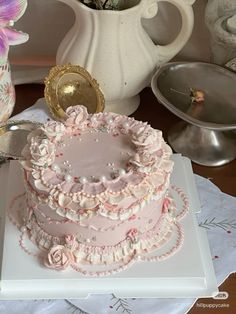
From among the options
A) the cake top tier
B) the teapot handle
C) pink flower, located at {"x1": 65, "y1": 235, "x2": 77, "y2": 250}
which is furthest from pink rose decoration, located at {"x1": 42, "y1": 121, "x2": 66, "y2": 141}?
the teapot handle

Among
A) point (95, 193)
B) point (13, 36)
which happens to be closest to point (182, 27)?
point (13, 36)

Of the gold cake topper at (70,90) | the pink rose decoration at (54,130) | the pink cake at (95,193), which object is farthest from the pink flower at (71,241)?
the gold cake topper at (70,90)

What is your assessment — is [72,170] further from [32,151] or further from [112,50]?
[112,50]

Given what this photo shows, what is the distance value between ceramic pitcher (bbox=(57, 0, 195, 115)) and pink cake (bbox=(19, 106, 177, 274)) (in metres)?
0.15

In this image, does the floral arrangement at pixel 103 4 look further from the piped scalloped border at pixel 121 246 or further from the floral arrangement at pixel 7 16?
the piped scalloped border at pixel 121 246

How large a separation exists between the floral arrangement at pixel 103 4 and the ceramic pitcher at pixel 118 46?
0.01 m

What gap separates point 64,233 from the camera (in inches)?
26.2

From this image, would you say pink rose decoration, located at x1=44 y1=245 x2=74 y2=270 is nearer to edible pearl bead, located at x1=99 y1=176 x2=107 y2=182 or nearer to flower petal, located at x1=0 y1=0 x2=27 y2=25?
edible pearl bead, located at x1=99 y1=176 x2=107 y2=182

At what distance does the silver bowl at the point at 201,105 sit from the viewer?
0.83 metres

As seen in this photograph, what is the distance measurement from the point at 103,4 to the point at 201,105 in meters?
0.17

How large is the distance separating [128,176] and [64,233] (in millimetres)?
84

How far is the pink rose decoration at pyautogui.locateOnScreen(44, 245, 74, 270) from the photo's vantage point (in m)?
0.66

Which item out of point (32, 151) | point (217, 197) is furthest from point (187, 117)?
point (32, 151)

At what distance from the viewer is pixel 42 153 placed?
2.15 feet
